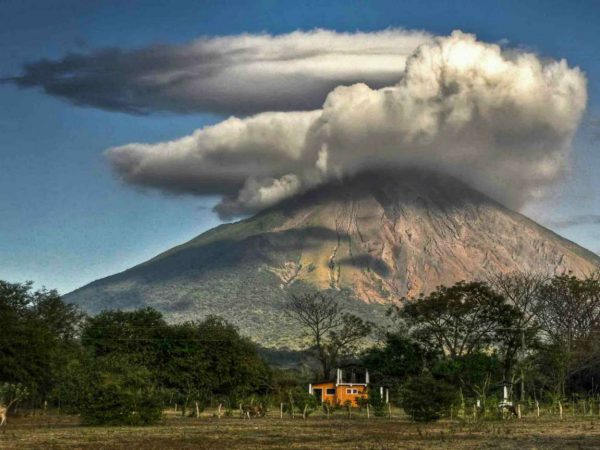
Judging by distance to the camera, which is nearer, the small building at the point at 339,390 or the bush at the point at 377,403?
the bush at the point at 377,403

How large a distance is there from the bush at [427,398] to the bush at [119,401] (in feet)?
59.6

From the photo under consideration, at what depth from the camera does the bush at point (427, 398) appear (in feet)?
233

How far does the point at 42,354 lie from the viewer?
294ft

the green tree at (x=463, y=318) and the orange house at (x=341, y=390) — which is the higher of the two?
the green tree at (x=463, y=318)

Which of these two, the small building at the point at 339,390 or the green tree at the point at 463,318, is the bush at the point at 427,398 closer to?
the small building at the point at 339,390

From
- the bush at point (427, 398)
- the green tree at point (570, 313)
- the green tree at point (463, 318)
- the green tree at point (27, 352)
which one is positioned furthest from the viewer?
the green tree at point (463, 318)

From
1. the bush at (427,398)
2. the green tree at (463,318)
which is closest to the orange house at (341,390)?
the green tree at (463,318)

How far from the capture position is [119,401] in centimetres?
7119

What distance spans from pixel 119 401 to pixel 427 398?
22.1m

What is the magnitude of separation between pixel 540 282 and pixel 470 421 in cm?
6090

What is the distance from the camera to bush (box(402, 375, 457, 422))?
71.1 m

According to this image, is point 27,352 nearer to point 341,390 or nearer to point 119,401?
point 119,401

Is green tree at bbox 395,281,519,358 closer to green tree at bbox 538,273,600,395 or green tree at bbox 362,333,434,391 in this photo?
green tree at bbox 362,333,434,391

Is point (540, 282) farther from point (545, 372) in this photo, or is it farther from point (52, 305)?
point (52, 305)
